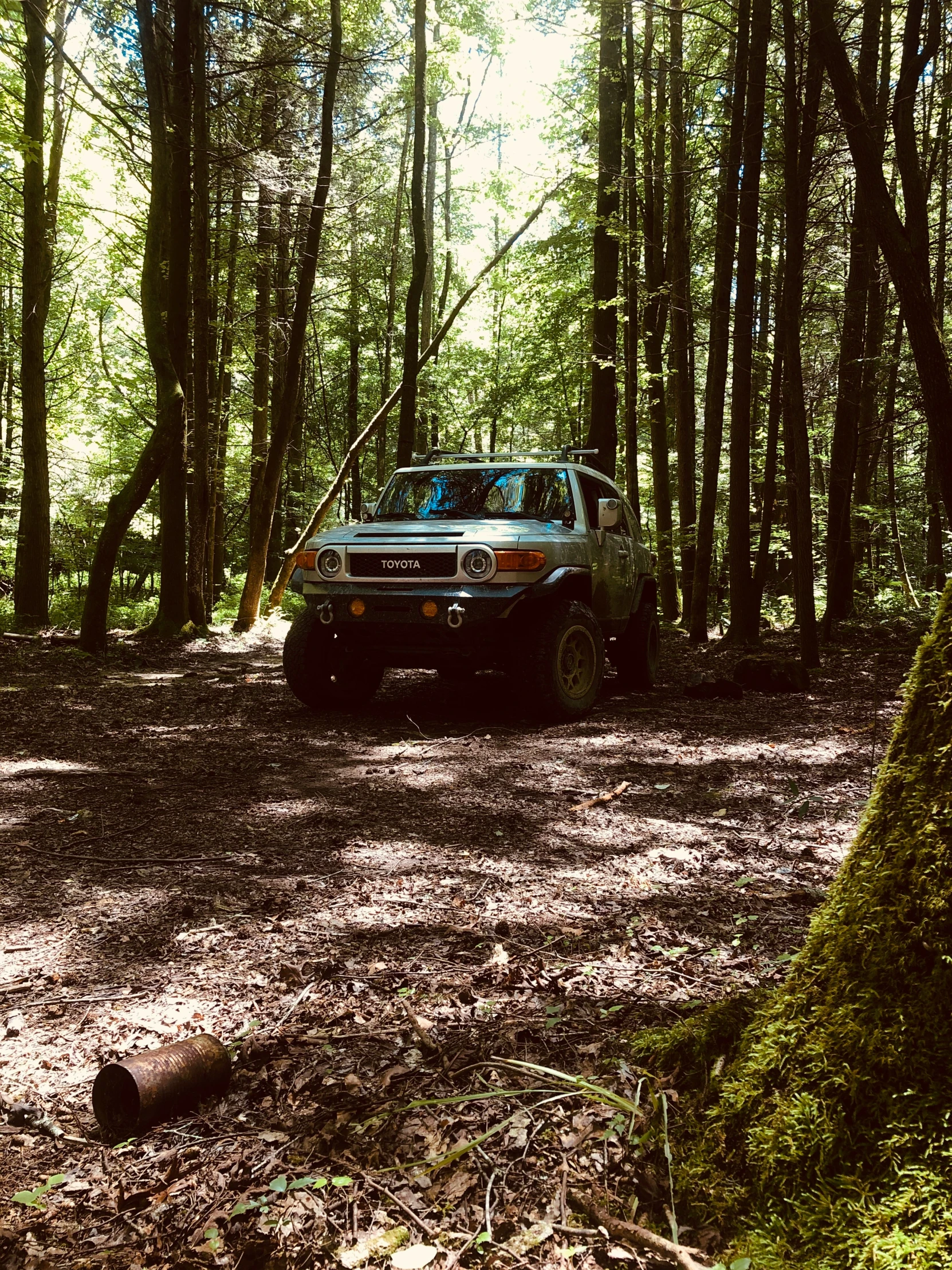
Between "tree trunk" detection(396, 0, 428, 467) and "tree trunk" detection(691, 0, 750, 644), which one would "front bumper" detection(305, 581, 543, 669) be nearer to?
"tree trunk" detection(691, 0, 750, 644)

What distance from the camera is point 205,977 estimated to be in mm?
2830

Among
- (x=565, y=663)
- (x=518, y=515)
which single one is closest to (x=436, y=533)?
(x=518, y=515)

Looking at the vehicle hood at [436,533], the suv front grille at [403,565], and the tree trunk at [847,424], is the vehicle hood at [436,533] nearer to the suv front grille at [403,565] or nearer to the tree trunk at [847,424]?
the suv front grille at [403,565]

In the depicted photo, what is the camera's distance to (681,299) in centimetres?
1762

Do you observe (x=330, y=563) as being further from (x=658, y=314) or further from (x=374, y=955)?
(x=658, y=314)

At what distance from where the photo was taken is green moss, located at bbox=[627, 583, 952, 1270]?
1.37 metres

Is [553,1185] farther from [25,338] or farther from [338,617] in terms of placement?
[25,338]

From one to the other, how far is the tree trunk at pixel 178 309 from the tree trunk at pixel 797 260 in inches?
315

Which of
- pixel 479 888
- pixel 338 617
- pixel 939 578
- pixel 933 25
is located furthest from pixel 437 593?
pixel 939 578

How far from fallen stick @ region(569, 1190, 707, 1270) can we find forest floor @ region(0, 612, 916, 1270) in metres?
0.02

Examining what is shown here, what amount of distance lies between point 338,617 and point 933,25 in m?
9.06

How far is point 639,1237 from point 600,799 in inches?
135

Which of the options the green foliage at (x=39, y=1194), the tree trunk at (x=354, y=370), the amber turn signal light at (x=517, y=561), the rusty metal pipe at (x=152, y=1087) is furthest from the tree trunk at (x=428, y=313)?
the green foliage at (x=39, y=1194)

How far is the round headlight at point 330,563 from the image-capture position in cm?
732
